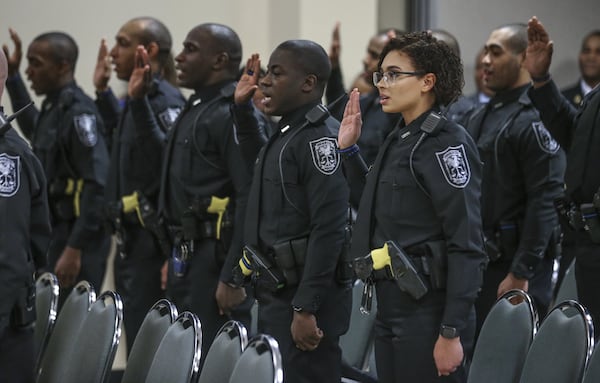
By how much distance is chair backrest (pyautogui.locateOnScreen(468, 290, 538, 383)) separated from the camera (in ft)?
10.1

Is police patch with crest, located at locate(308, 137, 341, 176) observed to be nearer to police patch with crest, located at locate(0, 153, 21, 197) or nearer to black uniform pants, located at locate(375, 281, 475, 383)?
black uniform pants, located at locate(375, 281, 475, 383)

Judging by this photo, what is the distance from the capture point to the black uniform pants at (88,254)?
544 centimetres

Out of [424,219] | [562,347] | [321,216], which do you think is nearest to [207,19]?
[321,216]

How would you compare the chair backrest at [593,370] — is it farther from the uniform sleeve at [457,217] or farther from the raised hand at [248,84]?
the raised hand at [248,84]

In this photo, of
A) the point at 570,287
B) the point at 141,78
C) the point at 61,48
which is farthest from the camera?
the point at 61,48

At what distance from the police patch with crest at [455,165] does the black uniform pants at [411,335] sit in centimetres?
33

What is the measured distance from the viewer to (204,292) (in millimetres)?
4387

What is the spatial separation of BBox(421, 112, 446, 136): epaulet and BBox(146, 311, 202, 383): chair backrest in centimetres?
89

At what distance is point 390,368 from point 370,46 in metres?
3.25

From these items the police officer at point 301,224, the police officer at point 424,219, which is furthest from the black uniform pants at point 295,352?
the police officer at point 424,219

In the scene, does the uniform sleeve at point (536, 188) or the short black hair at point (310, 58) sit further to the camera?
the uniform sleeve at point (536, 188)

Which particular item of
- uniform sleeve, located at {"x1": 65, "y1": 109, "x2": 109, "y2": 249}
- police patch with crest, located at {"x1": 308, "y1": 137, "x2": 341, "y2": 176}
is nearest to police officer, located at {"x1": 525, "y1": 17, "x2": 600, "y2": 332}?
police patch with crest, located at {"x1": 308, "y1": 137, "x2": 341, "y2": 176}

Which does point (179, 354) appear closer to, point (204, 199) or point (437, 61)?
point (437, 61)

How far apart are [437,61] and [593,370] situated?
1.12m
